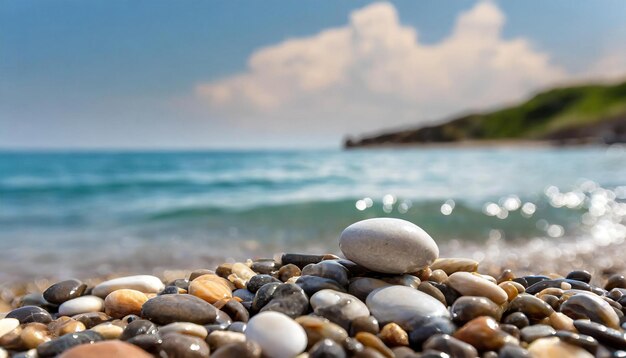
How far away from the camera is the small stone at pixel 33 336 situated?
1.89m

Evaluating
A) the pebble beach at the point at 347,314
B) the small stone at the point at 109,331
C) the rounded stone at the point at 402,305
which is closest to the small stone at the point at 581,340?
the pebble beach at the point at 347,314

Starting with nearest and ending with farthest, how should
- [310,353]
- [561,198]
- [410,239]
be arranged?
[310,353] < [410,239] < [561,198]

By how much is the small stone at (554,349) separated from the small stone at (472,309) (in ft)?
0.66

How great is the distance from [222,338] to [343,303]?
1.54ft

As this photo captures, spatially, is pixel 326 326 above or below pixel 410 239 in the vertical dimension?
below

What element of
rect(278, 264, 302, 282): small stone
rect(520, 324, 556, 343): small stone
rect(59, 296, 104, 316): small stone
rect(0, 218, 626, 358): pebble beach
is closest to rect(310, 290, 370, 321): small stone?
rect(0, 218, 626, 358): pebble beach

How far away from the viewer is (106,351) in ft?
5.23

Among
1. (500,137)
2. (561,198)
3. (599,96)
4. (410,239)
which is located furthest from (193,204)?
(599,96)

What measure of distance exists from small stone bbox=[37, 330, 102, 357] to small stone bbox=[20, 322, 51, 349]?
0.45 feet

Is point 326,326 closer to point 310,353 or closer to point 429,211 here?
point 310,353

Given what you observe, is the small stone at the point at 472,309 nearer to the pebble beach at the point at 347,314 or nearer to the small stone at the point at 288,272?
the pebble beach at the point at 347,314

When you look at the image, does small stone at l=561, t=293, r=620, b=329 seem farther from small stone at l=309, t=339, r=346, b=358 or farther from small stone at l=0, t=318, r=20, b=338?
small stone at l=0, t=318, r=20, b=338

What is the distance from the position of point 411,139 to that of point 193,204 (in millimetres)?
70008

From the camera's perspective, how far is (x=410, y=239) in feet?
7.16
